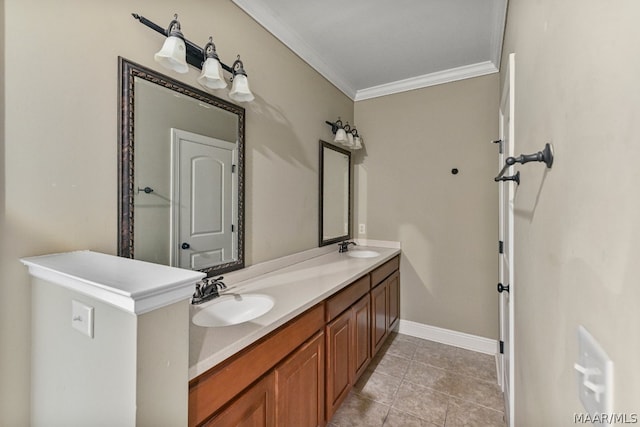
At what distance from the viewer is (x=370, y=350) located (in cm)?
207

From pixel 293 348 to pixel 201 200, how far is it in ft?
2.83

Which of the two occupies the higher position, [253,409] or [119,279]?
[119,279]

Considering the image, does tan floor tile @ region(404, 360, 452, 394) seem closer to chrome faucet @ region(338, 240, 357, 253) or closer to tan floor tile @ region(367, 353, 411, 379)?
tan floor tile @ region(367, 353, 411, 379)

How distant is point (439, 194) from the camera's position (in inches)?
104

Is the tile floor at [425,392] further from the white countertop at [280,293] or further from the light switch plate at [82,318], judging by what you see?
the light switch plate at [82,318]

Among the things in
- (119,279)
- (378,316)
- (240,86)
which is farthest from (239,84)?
(378,316)

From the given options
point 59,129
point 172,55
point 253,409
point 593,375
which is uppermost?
point 172,55

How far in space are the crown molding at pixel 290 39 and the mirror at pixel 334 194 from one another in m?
0.64

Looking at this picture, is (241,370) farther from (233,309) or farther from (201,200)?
(201,200)

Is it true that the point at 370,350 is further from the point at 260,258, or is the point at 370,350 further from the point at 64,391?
the point at 64,391

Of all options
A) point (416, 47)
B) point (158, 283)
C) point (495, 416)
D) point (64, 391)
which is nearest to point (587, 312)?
point (158, 283)

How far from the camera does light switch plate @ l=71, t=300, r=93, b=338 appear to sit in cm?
71

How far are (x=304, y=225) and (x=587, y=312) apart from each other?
6.11ft

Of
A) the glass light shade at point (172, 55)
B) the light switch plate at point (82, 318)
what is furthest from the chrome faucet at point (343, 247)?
the light switch plate at point (82, 318)
